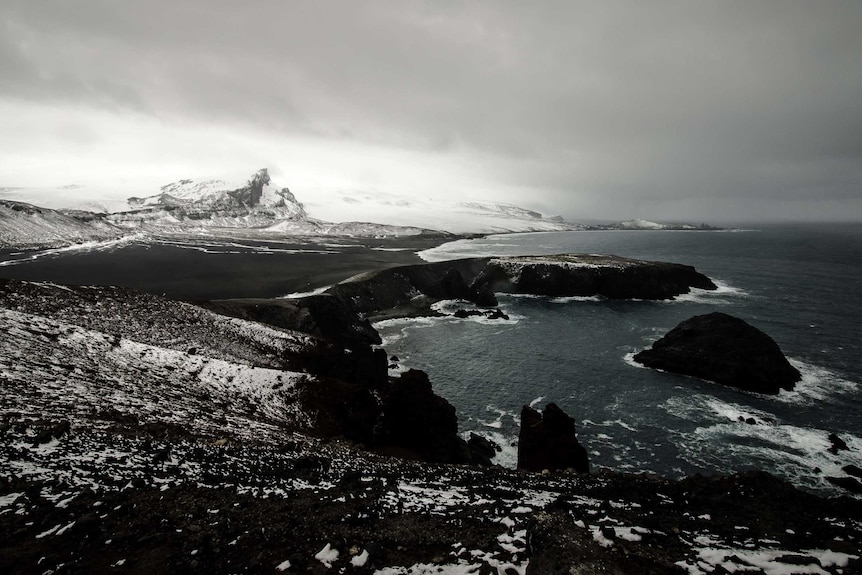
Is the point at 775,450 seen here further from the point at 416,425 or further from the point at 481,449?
the point at 416,425

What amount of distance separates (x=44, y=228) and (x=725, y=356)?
8278 inches

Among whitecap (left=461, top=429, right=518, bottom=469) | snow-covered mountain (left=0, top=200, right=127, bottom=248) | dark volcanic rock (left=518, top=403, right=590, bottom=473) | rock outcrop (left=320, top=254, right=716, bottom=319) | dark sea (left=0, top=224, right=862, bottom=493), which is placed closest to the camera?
dark volcanic rock (left=518, top=403, right=590, bottom=473)

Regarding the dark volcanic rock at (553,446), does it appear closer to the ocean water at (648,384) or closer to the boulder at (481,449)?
the boulder at (481,449)

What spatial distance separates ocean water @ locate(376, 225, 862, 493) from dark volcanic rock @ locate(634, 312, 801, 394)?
1395 mm

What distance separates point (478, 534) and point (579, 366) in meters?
42.4

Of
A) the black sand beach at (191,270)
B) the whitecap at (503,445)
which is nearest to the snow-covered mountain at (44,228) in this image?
→ the black sand beach at (191,270)

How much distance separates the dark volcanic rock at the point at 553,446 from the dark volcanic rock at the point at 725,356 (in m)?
26.9

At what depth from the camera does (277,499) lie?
1206 centimetres

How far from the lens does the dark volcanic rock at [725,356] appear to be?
138 ft

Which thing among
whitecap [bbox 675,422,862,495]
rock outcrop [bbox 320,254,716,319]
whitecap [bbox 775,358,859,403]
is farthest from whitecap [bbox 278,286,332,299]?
whitecap [bbox 775,358,859,403]

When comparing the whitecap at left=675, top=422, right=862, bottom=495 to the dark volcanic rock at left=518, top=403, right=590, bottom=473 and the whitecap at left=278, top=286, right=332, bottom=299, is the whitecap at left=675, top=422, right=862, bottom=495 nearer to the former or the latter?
the dark volcanic rock at left=518, top=403, right=590, bottom=473

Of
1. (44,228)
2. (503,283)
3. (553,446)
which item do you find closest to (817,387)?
(553,446)

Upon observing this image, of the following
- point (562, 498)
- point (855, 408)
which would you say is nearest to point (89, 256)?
point (562, 498)

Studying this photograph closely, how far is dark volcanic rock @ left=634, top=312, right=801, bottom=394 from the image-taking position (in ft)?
138
